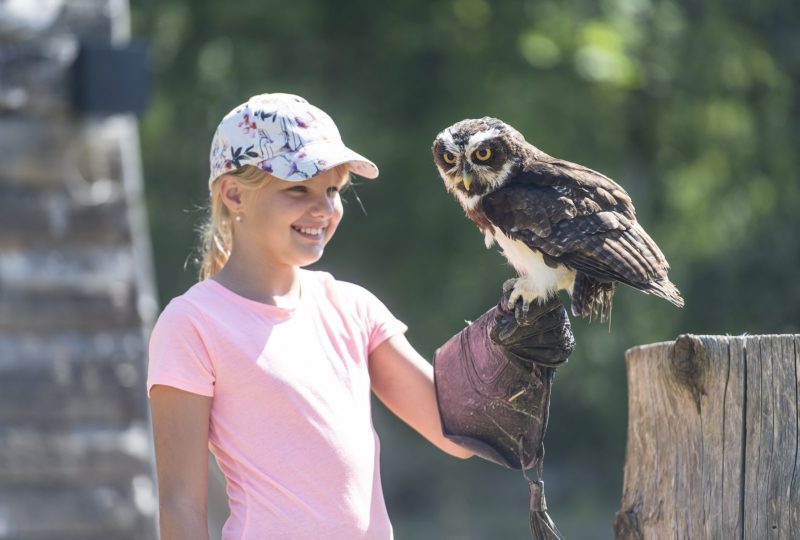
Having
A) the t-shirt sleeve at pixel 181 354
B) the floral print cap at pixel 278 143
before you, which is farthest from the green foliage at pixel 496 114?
the t-shirt sleeve at pixel 181 354

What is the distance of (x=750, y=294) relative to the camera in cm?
1061

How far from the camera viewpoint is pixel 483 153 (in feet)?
9.55

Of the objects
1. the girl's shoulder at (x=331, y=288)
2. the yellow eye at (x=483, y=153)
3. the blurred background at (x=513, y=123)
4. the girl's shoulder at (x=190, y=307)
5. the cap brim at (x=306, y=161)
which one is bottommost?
the girl's shoulder at (x=190, y=307)

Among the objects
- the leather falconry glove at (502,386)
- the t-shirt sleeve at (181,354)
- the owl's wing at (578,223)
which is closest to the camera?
the t-shirt sleeve at (181,354)

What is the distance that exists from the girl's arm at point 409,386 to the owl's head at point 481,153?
44 cm

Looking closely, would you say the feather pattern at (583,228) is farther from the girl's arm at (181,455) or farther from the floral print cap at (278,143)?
the girl's arm at (181,455)

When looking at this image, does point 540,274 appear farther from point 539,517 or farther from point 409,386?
point 539,517

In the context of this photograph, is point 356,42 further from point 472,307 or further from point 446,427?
point 446,427

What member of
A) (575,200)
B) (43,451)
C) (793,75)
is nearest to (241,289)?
(575,200)

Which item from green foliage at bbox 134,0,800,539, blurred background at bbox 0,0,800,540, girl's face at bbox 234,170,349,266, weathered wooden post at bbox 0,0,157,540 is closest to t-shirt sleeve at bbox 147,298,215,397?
girl's face at bbox 234,170,349,266

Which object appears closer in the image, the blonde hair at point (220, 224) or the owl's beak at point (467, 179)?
the blonde hair at point (220, 224)

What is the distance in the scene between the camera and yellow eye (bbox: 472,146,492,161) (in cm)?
290

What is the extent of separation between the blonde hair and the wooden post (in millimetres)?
908

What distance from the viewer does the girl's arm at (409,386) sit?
2.82m
